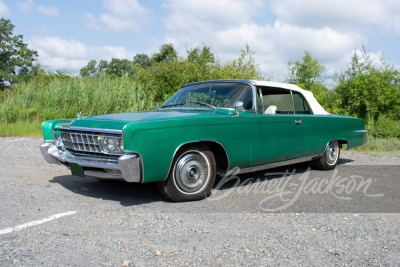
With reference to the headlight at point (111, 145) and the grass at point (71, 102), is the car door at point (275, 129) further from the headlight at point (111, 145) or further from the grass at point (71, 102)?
the grass at point (71, 102)

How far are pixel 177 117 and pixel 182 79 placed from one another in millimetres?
10071

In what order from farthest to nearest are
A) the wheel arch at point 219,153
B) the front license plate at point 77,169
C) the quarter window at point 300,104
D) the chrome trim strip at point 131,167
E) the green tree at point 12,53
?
the green tree at point 12,53
the quarter window at point 300,104
the wheel arch at point 219,153
the front license plate at point 77,169
the chrome trim strip at point 131,167

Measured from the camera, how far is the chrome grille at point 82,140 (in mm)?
4129

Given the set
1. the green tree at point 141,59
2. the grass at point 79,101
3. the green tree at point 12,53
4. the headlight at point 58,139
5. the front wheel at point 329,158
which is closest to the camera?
the headlight at point 58,139

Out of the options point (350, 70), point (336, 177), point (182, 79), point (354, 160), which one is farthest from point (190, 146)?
point (350, 70)

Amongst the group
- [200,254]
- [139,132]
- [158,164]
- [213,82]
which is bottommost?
[200,254]

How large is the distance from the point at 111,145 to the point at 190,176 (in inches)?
38.8

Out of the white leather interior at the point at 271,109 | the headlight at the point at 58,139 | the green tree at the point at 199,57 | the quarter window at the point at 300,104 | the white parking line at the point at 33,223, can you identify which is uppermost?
the green tree at the point at 199,57

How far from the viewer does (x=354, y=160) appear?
8.10 meters

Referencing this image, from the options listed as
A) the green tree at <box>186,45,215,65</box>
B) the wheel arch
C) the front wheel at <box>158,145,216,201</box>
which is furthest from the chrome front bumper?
the green tree at <box>186,45,215,65</box>

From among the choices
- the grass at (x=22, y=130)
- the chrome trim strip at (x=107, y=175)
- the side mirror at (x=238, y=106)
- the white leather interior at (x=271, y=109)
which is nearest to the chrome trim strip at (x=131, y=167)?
the chrome trim strip at (x=107, y=175)

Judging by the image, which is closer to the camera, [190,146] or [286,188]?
[190,146]

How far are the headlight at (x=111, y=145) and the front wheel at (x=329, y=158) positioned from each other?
402 centimetres

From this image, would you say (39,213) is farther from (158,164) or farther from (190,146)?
(190,146)
